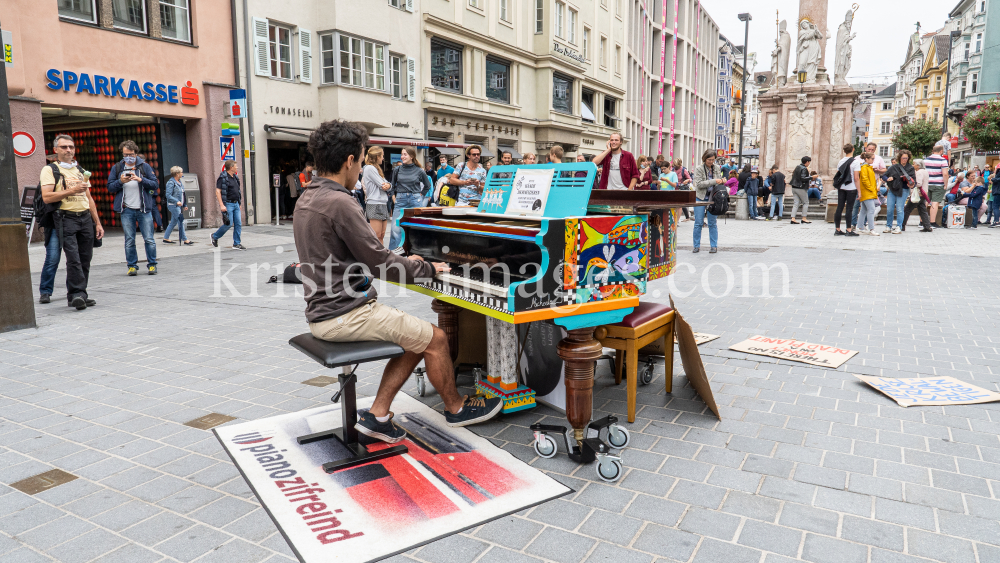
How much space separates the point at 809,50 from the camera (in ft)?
69.6

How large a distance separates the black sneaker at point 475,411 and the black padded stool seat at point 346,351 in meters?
0.70

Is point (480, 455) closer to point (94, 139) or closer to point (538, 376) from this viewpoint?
point (538, 376)

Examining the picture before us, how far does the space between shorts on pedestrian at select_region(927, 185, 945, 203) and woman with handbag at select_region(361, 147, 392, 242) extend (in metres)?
14.2

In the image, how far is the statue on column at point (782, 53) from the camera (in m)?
22.0

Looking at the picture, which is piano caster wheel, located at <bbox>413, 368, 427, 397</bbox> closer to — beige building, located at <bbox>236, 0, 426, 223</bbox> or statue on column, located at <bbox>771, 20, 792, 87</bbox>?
beige building, located at <bbox>236, 0, 426, 223</bbox>

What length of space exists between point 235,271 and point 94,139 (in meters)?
11.3

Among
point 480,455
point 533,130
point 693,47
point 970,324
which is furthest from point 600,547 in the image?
point 693,47

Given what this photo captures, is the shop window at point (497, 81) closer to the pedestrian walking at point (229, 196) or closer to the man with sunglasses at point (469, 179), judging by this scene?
the pedestrian walking at point (229, 196)

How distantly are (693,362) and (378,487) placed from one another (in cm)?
203

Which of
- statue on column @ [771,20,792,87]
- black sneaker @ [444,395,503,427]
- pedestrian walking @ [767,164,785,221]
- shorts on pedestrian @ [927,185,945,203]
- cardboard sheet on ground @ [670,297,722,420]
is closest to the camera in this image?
black sneaker @ [444,395,503,427]

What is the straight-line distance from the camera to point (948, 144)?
1848 cm

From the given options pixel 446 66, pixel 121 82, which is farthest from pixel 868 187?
pixel 121 82

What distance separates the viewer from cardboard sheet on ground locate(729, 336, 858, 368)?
4902mm

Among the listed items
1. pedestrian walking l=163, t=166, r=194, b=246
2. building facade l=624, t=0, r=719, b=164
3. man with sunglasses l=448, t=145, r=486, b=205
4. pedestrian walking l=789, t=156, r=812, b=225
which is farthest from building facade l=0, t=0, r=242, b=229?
building facade l=624, t=0, r=719, b=164
